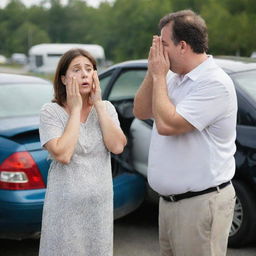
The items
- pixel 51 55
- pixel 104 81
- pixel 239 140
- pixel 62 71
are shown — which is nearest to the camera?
pixel 62 71

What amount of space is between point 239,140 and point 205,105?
5.17ft

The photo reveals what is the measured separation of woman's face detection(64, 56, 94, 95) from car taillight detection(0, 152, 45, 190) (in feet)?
3.56

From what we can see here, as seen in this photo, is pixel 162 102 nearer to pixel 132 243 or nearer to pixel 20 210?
pixel 20 210

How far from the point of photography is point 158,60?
2271 millimetres

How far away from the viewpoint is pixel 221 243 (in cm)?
238

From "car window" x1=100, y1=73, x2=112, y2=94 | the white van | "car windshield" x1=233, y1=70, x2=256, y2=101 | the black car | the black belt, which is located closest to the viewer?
the black belt

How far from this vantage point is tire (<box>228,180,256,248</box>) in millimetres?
3717

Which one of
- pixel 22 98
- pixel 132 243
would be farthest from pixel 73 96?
pixel 22 98

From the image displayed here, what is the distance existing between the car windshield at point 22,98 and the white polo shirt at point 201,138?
212 cm

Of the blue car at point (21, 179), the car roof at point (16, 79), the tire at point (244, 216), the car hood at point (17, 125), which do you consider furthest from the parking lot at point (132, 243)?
the car roof at point (16, 79)

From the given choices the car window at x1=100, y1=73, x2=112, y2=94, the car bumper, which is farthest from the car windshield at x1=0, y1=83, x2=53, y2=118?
the car bumper

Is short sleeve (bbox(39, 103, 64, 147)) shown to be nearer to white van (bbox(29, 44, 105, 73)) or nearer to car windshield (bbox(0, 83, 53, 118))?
car windshield (bbox(0, 83, 53, 118))

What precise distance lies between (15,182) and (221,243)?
1604mm

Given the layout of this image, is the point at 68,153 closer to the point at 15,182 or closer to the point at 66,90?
the point at 66,90
